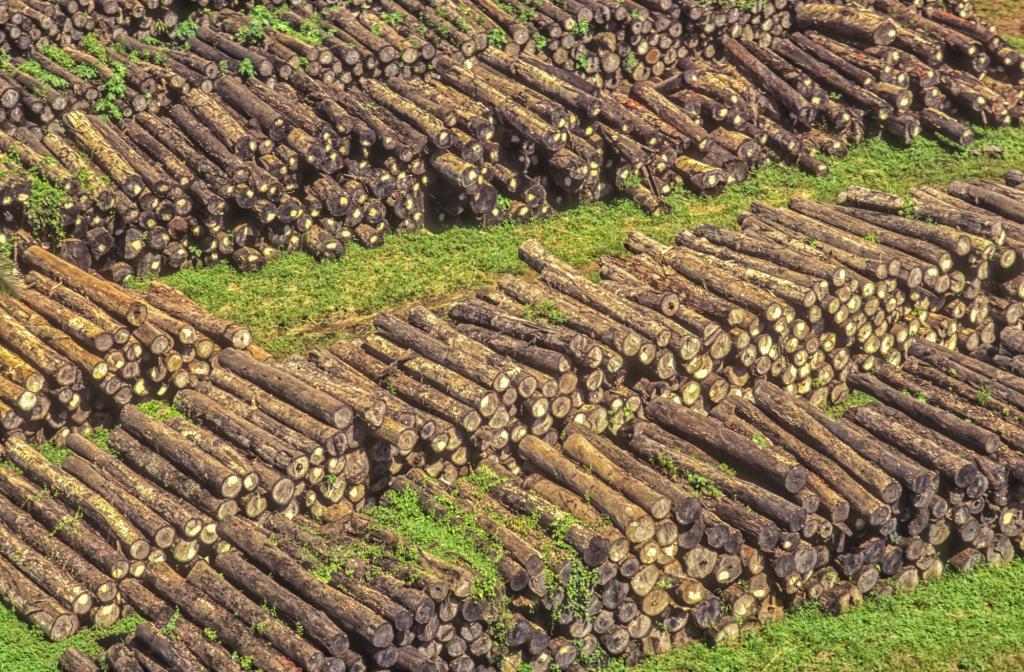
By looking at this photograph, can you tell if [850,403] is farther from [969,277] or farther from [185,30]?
[185,30]

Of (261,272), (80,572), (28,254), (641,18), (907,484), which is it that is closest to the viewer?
(80,572)

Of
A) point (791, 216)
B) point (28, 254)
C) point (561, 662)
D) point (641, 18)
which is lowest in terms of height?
point (561, 662)

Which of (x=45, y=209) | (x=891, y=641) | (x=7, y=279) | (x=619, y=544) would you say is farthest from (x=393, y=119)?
(x=891, y=641)

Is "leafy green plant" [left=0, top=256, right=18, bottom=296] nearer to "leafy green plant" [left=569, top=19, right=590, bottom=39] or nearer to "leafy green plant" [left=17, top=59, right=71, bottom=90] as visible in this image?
"leafy green plant" [left=17, top=59, right=71, bottom=90]

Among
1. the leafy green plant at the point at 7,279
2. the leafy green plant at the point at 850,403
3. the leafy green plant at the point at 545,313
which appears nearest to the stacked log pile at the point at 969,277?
the leafy green plant at the point at 850,403

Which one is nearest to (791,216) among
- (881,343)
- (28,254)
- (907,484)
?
(881,343)

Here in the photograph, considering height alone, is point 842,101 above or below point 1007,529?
above

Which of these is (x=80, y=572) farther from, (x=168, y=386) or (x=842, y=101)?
(x=842, y=101)
